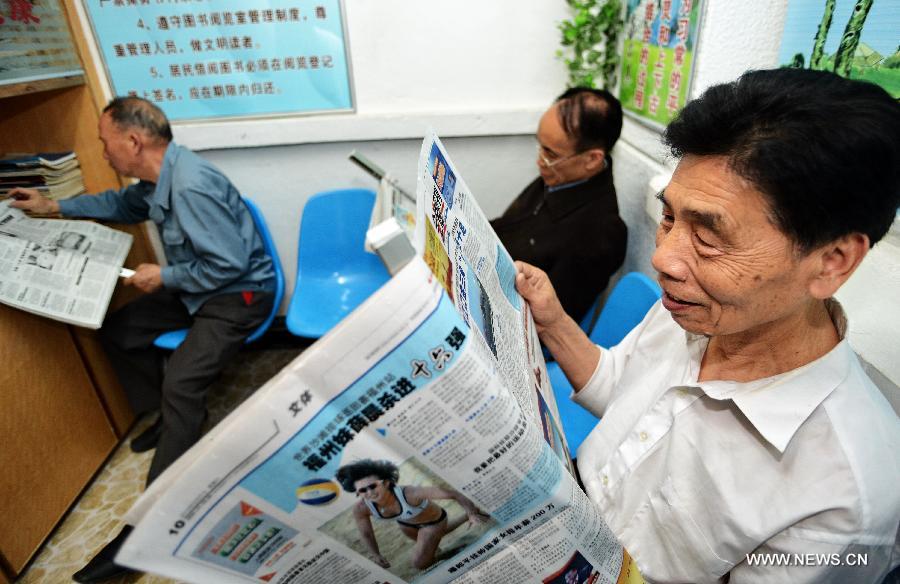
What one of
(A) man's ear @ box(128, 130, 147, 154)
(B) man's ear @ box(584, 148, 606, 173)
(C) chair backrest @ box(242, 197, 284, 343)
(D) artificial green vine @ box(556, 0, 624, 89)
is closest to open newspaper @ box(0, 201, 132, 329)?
(A) man's ear @ box(128, 130, 147, 154)

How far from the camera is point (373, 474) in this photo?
43cm

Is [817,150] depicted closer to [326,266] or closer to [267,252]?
[267,252]

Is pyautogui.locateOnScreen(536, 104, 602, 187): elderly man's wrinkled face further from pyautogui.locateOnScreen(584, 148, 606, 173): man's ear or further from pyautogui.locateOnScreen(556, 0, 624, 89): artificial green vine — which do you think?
pyautogui.locateOnScreen(556, 0, 624, 89): artificial green vine

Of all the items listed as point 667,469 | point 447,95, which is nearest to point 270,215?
point 447,95

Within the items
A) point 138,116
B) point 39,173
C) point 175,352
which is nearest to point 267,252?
point 175,352

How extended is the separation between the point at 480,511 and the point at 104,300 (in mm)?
1573

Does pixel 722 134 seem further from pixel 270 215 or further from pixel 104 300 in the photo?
pixel 270 215

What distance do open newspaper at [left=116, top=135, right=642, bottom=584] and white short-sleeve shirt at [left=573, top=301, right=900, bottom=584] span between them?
0.17m

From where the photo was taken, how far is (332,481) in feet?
1.37

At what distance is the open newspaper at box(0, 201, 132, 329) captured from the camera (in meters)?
1.38

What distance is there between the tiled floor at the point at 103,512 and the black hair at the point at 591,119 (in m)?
1.70

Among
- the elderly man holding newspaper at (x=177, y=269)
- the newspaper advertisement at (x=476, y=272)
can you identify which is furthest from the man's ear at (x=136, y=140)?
the newspaper advertisement at (x=476, y=272)

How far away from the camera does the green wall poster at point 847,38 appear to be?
65 cm

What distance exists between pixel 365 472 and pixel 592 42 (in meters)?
1.93
